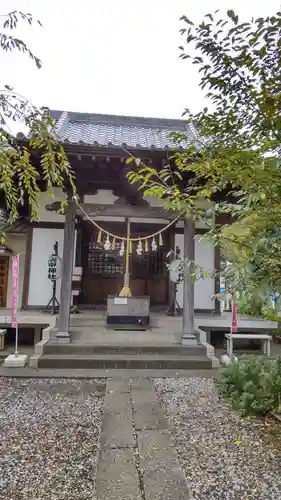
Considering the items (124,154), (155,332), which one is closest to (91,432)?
(155,332)

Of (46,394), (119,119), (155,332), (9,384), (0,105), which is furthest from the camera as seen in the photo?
(119,119)

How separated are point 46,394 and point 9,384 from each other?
26.0 inches

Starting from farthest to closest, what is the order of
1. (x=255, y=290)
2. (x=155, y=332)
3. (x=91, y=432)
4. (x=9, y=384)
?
(x=155, y=332), (x=9, y=384), (x=91, y=432), (x=255, y=290)

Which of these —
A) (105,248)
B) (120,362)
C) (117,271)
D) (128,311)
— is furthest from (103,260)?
(120,362)

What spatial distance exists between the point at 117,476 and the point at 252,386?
1765 millimetres

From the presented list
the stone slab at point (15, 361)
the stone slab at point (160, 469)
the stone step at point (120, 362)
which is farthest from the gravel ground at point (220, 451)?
the stone slab at point (15, 361)

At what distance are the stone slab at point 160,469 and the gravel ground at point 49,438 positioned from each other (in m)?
0.36

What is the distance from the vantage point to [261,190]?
154 centimetres

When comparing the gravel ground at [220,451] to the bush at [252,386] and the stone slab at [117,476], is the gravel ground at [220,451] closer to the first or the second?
the bush at [252,386]

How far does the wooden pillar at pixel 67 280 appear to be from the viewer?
490cm

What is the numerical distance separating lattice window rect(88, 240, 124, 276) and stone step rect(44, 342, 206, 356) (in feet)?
9.37

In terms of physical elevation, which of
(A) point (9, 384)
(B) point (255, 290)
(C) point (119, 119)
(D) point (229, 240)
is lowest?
(A) point (9, 384)

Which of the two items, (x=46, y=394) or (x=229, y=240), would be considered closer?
(x=229, y=240)

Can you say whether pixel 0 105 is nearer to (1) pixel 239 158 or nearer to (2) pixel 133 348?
(1) pixel 239 158
